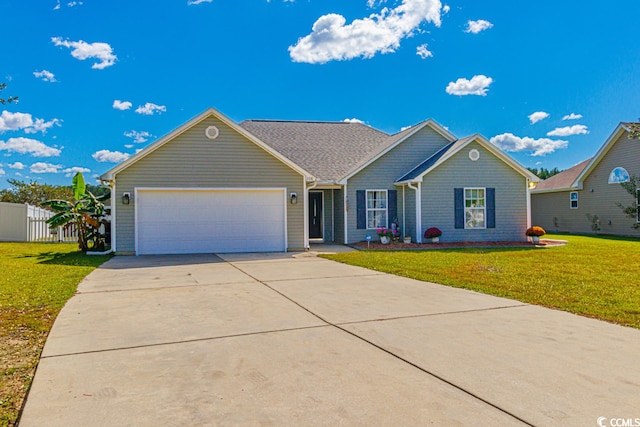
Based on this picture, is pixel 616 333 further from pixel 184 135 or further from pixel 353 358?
pixel 184 135

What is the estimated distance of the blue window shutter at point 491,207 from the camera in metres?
17.7

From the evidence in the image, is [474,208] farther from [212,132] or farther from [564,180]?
[564,180]

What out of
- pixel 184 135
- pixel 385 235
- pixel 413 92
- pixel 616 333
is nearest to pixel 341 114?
pixel 413 92

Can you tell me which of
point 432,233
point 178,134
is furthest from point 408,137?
point 178,134

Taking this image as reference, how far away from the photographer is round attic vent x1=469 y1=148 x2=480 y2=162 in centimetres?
1739

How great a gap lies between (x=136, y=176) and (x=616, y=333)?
1357 centimetres

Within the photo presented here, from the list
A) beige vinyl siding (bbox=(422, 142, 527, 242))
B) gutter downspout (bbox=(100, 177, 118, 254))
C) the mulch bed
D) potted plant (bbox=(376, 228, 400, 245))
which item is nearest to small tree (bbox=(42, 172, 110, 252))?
gutter downspout (bbox=(100, 177, 118, 254))

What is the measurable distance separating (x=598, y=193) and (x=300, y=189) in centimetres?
1679

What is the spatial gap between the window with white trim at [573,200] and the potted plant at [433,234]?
490 inches

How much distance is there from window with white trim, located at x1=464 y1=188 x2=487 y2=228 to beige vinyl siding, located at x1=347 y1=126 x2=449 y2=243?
226 cm

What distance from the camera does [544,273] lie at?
9625 mm

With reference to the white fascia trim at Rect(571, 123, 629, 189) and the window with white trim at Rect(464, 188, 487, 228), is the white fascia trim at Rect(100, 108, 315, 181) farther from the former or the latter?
the white fascia trim at Rect(571, 123, 629, 189)

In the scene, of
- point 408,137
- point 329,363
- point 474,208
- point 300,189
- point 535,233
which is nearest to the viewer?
point 329,363

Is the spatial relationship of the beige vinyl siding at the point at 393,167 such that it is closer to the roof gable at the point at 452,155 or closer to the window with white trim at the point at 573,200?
the roof gable at the point at 452,155
